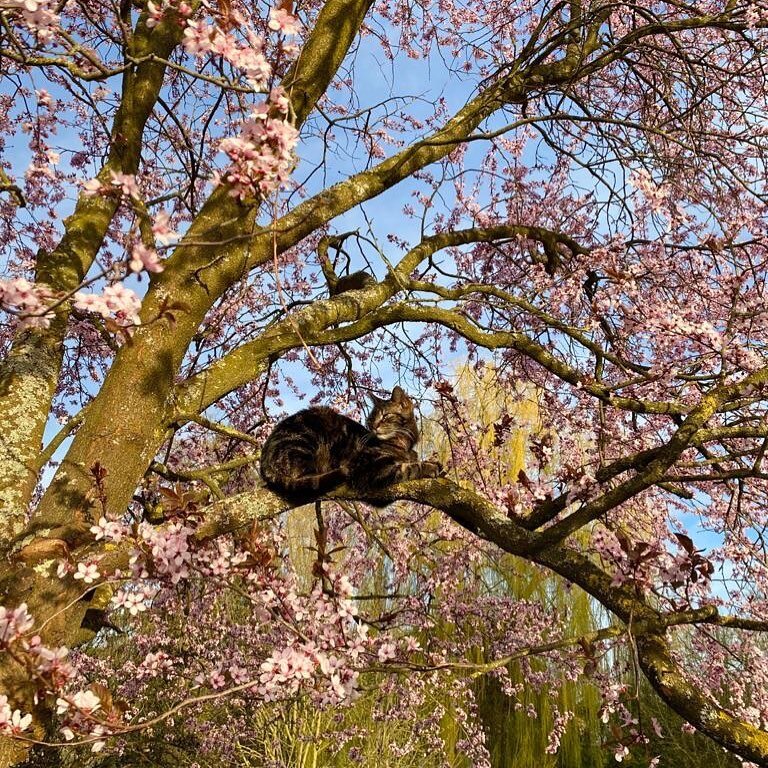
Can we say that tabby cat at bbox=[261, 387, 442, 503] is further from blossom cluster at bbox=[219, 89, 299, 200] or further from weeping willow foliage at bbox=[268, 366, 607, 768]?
weeping willow foliage at bbox=[268, 366, 607, 768]

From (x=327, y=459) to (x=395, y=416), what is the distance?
145 cm

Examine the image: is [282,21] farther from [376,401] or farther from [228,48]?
[376,401]

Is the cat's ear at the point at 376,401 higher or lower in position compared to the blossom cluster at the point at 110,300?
higher

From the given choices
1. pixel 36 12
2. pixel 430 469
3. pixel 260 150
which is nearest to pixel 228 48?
pixel 260 150

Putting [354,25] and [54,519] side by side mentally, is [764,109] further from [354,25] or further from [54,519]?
[54,519]

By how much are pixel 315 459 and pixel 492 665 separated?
137 cm

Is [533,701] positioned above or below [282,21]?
below

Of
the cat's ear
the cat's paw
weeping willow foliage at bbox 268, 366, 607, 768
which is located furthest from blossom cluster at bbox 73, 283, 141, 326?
weeping willow foliage at bbox 268, 366, 607, 768

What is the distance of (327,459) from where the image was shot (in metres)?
3.37

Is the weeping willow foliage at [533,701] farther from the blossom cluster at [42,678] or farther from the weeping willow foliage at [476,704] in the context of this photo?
the blossom cluster at [42,678]

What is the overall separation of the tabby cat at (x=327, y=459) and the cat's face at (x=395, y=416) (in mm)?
564

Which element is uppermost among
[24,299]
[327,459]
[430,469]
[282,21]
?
[282,21]

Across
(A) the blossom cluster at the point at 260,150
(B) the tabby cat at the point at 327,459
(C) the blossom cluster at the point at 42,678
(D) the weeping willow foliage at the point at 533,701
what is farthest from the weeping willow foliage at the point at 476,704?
(A) the blossom cluster at the point at 260,150

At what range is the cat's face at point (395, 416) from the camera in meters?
4.55
